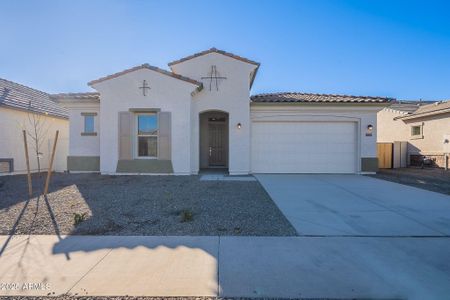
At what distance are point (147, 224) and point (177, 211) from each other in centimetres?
92

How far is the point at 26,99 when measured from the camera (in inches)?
510

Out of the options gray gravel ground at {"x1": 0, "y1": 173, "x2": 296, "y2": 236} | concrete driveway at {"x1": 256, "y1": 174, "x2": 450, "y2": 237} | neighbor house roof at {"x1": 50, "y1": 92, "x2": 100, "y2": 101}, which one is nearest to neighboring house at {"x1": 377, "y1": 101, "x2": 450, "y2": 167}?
concrete driveway at {"x1": 256, "y1": 174, "x2": 450, "y2": 237}

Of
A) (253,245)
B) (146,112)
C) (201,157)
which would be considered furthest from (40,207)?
(201,157)

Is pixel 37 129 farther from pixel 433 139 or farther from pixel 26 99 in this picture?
pixel 433 139

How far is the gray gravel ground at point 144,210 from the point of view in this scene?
4395mm

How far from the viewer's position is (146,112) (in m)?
10.9

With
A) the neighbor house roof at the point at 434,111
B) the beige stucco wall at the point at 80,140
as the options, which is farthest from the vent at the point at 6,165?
the neighbor house roof at the point at 434,111

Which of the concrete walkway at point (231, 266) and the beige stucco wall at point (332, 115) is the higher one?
the beige stucco wall at point (332, 115)

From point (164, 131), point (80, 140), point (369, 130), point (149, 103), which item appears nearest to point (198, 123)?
point (164, 131)

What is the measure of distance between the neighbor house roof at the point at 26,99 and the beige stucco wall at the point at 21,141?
0.95 ft

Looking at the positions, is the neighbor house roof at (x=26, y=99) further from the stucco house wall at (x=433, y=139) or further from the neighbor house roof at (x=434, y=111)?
the stucco house wall at (x=433, y=139)

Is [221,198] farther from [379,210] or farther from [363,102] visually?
[363,102]

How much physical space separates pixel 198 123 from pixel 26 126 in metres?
8.73

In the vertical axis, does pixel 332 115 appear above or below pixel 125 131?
above
